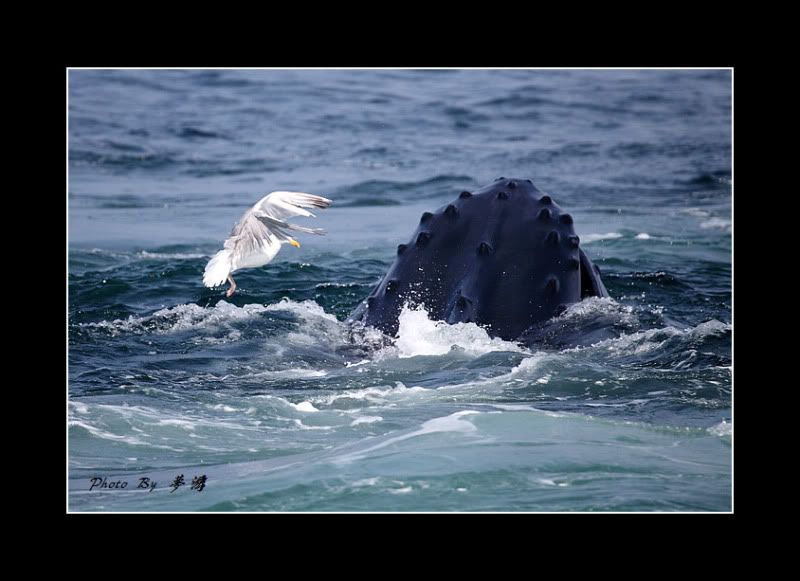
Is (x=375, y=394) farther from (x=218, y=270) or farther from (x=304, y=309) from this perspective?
(x=304, y=309)

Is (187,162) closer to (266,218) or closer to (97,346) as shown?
(97,346)

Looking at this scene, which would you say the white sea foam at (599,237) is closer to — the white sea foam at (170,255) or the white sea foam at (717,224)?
the white sea foam at (717,224)

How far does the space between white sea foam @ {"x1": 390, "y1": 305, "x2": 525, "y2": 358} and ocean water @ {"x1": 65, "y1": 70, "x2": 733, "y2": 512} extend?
19mm

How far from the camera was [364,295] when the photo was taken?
43.0ft

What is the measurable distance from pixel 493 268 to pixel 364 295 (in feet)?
11.4

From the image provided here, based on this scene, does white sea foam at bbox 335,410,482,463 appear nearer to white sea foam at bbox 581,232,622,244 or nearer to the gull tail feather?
the gull tail feather

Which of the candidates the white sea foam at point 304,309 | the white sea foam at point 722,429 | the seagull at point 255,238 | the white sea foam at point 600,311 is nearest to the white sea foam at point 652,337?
the white sea foam at point 600,311

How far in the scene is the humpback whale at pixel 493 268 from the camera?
9.75 metres

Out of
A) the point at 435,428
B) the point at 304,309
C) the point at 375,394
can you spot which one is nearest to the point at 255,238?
the point at 375,394

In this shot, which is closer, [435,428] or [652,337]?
[435,428]

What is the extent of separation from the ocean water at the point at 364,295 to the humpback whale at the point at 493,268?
177 millimetres

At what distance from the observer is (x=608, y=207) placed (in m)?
16.4

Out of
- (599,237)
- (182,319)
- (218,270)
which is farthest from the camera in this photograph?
(599,237)
